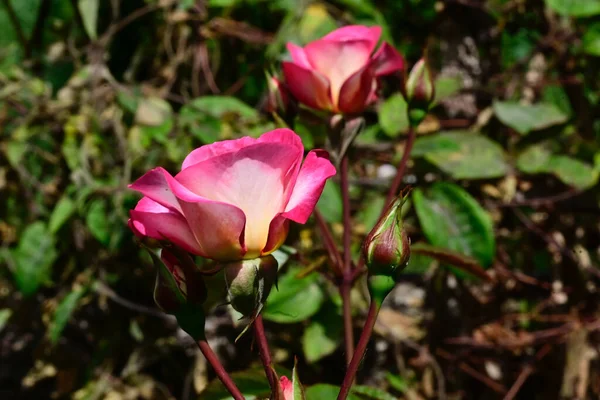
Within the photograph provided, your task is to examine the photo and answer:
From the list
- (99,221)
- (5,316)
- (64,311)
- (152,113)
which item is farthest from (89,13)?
(5,316)

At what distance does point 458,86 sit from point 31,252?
3.42ft

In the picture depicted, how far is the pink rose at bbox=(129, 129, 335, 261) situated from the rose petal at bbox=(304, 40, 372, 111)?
24 centimetres

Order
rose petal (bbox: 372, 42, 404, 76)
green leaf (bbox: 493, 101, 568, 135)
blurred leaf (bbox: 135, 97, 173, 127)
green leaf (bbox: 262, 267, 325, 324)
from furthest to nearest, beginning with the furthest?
blurred leaf (bbox: 135, 97, 173, 127) < green leaf (bbox: 493, 101, 568, 135) < green leaf (bbox: 262, 267, 325, 324) < rose petal (bbox: 372, 42, 404, 76)

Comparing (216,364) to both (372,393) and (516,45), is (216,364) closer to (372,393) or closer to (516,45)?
(372,393)

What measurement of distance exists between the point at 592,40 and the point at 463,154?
43 centimetres

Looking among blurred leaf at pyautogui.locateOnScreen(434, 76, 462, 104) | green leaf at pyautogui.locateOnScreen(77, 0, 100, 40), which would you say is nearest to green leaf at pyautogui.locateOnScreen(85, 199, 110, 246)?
green leaf at pyautogui.locateOnScreen(77, 0, 100, 40)

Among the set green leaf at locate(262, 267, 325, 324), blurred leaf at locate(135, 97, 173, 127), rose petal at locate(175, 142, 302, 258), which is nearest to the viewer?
rose petal at locate(175, 142, 302, 258)

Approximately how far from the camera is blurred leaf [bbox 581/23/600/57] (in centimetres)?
155

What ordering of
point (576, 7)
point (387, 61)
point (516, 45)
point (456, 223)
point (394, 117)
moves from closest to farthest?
point (387, 61) → point (456, 223) → point (394, 117) → point (576, 7) → point (516, 45)

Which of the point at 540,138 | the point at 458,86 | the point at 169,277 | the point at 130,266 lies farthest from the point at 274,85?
the point at 130,266

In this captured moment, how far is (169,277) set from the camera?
0.58 m

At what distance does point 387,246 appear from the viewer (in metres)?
0.60

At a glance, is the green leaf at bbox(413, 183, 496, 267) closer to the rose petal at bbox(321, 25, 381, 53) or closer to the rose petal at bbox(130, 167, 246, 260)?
the rose petal at bbox(321, 25, 381, 53)

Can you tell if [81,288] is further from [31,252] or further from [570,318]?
[570,318]
